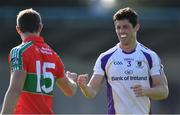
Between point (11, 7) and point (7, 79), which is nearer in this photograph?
point (7, 79)

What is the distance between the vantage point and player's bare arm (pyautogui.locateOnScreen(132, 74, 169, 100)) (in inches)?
337

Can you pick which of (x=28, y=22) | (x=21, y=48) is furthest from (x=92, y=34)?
(x=21, y=48)

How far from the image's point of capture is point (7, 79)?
73.2 feet

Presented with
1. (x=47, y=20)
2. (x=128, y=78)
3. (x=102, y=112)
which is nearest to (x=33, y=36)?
(x=128, y=78)

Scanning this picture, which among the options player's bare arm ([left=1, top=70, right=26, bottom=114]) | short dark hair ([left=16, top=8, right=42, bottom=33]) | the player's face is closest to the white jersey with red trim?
the player's face

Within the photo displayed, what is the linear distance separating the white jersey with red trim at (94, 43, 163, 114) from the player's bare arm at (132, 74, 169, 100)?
66mm

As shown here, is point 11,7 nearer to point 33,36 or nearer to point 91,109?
point 91,109

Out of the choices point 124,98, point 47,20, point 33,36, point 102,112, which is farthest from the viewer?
point 47,20

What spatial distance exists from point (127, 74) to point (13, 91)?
1686mm

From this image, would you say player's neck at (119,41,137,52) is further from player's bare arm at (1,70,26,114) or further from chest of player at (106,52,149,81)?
player's bare arm at (1,70,26,114)

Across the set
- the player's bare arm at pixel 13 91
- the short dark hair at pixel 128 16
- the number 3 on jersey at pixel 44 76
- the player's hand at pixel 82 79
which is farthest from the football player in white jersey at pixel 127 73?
the player's bare arm at pixel 13 91

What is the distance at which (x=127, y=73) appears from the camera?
8.98 meters

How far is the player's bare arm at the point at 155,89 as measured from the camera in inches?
337

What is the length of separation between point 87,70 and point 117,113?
43.6ft
